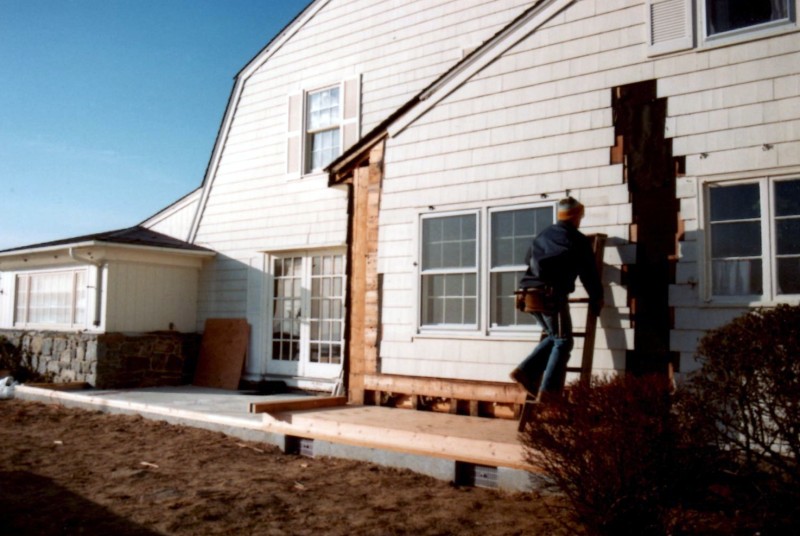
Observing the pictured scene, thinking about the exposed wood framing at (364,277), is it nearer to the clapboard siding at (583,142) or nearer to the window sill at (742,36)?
the clapboard siding at (583,142)

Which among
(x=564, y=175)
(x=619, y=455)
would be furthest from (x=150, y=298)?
(x=619, y=455)

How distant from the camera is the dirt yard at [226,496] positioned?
15.5 feet

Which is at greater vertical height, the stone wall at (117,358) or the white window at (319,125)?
the white window at (319,125)

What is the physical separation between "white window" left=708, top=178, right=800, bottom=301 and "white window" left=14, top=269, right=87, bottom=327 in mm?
10456

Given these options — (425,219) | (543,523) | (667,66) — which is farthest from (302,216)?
(543,523)

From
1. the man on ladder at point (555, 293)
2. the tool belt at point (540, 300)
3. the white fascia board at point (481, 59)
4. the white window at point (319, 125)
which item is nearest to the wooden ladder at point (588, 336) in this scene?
the man on ladder at point (555, 293)

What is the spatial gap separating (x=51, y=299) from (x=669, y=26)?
38.6ft

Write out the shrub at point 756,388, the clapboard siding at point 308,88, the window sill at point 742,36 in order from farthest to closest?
1. the clapboard siding at point 308,88
2. the window sill at point 742,36
3. the shrub at point 756,388

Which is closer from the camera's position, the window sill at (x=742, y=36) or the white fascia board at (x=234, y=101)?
the window sill at (x=742, y=36)

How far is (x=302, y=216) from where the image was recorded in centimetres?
1145

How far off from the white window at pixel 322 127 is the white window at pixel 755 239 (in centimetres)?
669

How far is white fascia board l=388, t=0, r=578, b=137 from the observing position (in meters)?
7.22

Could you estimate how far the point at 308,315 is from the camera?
37.2 feet

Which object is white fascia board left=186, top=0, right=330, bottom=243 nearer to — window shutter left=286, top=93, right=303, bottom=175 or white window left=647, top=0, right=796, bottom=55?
window shutter left=286, top=93, right=303, bottom=175
